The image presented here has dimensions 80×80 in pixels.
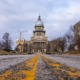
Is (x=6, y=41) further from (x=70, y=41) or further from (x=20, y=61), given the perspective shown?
(x=20, y=61)

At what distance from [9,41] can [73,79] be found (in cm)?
14343

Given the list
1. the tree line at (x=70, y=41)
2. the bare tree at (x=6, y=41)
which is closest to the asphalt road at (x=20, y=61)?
the tree line at (x=70, y=41)

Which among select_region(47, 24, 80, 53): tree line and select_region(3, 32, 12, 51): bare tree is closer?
select_region(47, 24, 80, 53): tree line

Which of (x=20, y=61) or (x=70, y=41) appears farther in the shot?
(x=70, y=41)

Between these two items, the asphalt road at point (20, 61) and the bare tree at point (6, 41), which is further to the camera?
the bare tree at point (6, 41)

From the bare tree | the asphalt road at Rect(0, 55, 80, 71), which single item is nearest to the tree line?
the bare tree

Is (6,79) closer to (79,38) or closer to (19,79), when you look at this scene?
(19,79)

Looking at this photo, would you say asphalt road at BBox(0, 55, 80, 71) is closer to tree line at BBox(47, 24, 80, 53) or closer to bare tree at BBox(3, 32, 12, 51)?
tree line at BBox(47, 24, 80, 53)

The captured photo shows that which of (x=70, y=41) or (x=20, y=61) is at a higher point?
(x=70, y=41)

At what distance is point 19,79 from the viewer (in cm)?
905

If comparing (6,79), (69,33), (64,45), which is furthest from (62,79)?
(64,45)

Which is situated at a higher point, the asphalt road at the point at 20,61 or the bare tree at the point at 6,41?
the bare tree at the point at 6,41

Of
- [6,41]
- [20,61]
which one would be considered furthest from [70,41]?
[20,61]

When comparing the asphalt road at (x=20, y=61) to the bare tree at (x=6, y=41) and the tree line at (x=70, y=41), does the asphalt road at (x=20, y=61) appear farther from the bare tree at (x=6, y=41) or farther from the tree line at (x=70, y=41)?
the bare tree at (x=6, y=41)
